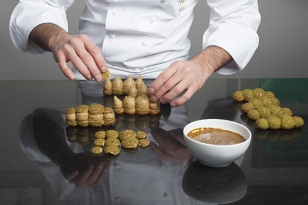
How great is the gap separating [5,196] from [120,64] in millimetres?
862

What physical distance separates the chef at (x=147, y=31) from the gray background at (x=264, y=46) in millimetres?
1045

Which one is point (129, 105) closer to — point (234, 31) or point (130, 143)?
point (130, 143)

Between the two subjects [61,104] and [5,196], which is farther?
[61,104]

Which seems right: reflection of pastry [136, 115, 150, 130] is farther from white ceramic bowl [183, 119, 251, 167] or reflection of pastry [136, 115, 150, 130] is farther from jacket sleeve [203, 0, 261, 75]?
jacket sleeve [203, 0, 261, 75]

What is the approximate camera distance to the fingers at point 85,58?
1.25 metres

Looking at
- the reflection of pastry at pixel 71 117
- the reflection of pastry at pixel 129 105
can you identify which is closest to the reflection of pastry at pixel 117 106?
the reflection of pastry at pixel 129 105

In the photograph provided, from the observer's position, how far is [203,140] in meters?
1.01

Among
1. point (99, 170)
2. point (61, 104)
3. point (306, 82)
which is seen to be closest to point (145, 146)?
point (99, 170)

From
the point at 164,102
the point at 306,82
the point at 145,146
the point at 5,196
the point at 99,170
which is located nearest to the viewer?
the point at 5,196

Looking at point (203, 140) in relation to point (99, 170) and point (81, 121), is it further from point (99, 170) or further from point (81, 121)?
point (81, 121)

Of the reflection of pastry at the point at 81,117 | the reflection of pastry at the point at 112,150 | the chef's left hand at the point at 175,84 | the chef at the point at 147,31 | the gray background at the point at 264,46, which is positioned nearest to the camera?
the reflection of pastry at the point at 112,150

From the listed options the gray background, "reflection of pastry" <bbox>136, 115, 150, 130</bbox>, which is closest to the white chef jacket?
"reflection of pastry" <bbox>136, 115, 150, 130</bbox>

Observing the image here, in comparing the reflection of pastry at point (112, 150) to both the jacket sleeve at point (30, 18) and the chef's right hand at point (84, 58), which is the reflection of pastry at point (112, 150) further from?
the jacket sleeve at point (30, 18)

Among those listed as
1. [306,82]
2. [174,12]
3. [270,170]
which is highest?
[174,12]
